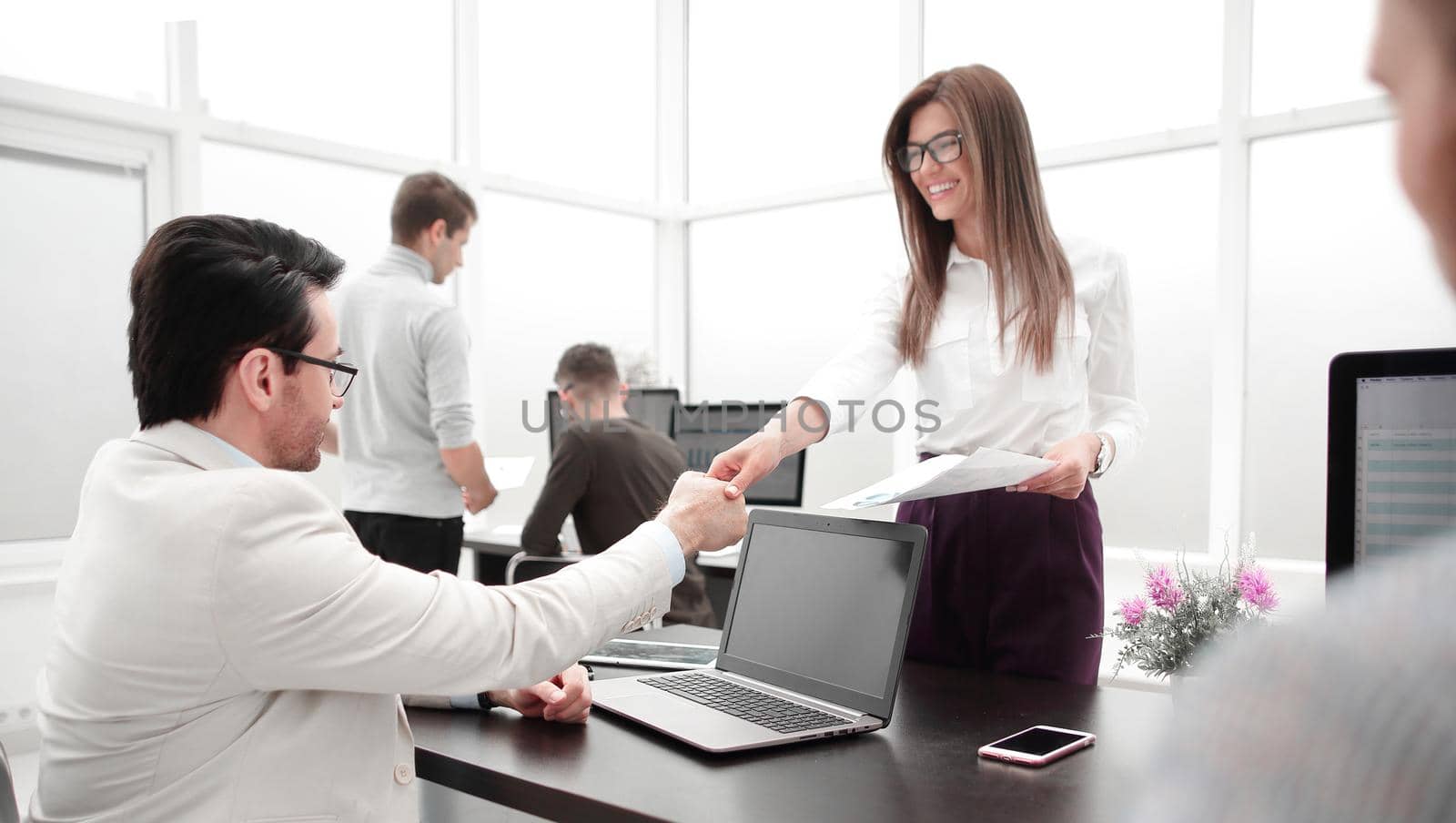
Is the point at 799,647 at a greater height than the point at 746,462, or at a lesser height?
lesser

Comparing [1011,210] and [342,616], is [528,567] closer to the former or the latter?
[1011,210]

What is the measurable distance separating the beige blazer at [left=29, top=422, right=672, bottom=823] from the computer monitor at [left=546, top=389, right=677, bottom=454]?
133 inches

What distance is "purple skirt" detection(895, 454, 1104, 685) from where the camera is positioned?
1.67m

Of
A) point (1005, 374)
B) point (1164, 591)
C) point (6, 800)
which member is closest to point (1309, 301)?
point (1005, 374)

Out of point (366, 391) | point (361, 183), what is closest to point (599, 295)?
point (361, 183)

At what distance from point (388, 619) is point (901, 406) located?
426 centimetres

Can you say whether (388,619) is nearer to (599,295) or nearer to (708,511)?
(708,511)

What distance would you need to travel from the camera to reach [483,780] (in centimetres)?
119

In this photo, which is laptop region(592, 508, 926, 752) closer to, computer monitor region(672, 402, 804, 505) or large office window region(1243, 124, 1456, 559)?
computer monitor region(672, 402, 804, 505)

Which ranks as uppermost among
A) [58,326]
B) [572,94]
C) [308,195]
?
[572,94]

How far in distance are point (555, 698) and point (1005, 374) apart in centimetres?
94

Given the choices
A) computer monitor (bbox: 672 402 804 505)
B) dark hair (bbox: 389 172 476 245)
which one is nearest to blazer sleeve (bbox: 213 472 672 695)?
dark hair (bbox: 389 172 476 245)

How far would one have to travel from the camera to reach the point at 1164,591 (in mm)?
1320

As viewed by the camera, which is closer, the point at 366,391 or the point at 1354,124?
the point at 366,391
